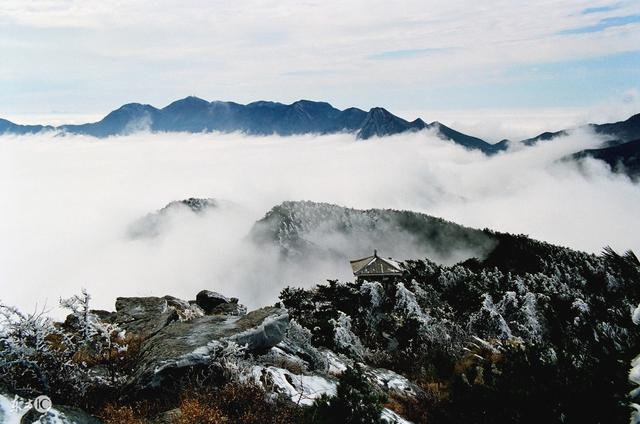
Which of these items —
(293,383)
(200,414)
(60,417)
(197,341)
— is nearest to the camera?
(60,417)

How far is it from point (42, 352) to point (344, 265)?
6554 inches

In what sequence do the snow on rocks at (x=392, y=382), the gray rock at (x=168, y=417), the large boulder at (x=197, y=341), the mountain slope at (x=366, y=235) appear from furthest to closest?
the mountain slope at (x=366, y=235) → the snow on rocks at (x=392, y=382) → the large boulder at (x=197, y=341) → the gray rock at (x=168, y=417)

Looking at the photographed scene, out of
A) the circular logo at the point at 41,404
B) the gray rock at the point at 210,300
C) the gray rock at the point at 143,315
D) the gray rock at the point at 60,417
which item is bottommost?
the gray rock at the point at 210,300

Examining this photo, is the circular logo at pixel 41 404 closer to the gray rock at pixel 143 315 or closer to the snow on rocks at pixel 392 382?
the gray rock at pixel 143 315

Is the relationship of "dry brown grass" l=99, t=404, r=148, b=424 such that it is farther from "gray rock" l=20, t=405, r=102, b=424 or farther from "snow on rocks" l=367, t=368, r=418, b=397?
"snow on rocks" l=367, t=368, r=418, b=397

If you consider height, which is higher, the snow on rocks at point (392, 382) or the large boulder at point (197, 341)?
the large boulder at point (197, 341)

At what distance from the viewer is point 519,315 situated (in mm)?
38156

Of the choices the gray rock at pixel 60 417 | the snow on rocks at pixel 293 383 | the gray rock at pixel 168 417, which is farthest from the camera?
the snow on rocks at pixel 293 383

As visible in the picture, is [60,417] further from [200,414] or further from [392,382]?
[392,382]

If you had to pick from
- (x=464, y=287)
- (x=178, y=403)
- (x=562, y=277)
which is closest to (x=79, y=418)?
(x=178, y=403)

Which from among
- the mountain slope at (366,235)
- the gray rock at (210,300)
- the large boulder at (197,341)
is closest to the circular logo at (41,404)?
the large boulder at (197,341)

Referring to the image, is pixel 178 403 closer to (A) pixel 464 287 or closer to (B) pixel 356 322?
(B) pixel 356 322

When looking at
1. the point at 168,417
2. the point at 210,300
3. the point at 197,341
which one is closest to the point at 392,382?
the point at 197,341

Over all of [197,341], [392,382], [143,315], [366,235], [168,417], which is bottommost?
[366,235]
